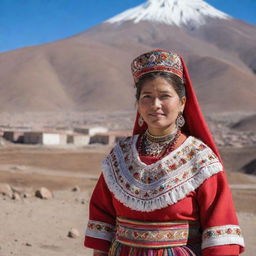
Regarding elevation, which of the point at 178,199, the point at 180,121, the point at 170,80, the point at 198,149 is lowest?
the point at 178,199

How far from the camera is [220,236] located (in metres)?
1.63

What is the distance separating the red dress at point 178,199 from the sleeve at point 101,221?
0.04 m

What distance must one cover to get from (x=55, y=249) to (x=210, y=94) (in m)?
74.9

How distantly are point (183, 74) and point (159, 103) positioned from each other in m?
0.17

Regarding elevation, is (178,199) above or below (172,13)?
below

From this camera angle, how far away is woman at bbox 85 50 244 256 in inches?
65.5

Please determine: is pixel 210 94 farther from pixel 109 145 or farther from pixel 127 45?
pixel 109 145

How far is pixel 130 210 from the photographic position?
1752 millimetres

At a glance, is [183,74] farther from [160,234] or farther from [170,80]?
[160,234]

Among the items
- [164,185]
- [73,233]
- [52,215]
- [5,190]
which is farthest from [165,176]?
[5,190]

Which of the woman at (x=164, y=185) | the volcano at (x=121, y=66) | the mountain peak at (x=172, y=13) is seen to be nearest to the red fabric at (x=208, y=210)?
the woman at (x=164, y=185)

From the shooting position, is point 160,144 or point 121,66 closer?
point 160,144

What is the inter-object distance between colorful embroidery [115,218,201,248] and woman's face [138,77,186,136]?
0.38m

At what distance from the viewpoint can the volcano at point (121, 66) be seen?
75.6 meters
